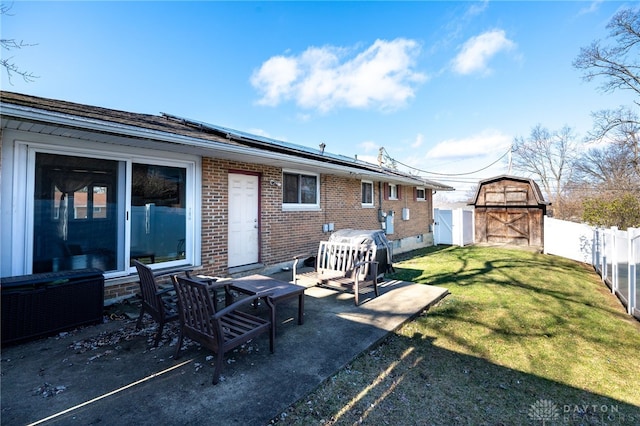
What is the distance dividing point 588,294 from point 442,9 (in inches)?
375

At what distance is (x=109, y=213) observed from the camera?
494 cm

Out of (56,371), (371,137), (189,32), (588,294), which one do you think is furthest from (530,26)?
(371,137)

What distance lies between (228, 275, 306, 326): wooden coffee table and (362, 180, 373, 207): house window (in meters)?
7.07

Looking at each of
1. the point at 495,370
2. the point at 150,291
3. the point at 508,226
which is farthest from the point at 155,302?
the point at 508,226

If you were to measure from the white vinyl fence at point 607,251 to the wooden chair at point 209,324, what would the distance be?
6705 millimetres

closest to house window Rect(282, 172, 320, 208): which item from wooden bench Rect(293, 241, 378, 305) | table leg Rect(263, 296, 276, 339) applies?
wooden bench Rect(293, 241, 378, 305)

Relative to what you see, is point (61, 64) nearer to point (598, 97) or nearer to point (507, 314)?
point (507, 314)

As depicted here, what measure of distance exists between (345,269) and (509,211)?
1437 centimetres

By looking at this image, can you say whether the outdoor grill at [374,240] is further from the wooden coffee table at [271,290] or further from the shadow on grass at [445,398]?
the shadow on grass at [445,398]

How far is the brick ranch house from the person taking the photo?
4.02 metres

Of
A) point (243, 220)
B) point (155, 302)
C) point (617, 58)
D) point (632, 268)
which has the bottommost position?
point (155, 302)

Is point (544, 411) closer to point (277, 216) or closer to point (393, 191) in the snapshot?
point (277, 216)

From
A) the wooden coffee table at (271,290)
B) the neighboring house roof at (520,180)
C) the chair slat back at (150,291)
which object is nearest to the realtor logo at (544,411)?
the wooden coffee table at (271,290)

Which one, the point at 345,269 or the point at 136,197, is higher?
the point at 136,197
